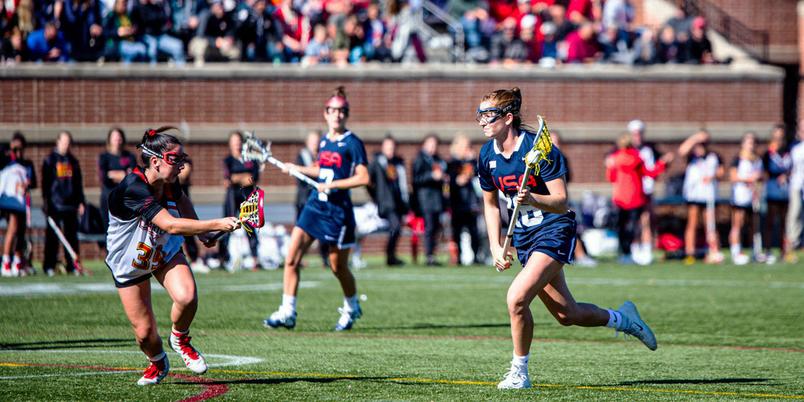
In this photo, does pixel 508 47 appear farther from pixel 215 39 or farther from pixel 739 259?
pixel 739 259

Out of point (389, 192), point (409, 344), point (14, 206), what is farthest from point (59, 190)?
point (409, 344)

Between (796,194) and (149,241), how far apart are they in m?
19.8

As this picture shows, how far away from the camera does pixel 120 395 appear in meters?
7.56

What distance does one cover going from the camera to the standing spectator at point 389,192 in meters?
21.5

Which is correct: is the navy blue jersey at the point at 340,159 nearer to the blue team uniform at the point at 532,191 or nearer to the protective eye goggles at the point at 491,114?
the blue team uniform at the point at 532,191

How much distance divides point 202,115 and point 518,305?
56.8 feet

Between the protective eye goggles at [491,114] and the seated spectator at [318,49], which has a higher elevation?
the seated spectator at [318,49]

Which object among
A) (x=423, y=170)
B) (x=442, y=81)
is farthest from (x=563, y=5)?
(x=423, y=170)

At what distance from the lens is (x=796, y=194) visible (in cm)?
2523

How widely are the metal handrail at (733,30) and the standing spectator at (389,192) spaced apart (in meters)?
11.1

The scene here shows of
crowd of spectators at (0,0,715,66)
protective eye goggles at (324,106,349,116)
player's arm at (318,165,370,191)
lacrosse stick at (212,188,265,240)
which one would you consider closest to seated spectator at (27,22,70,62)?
crowd of spectators at (0,0,715,66)

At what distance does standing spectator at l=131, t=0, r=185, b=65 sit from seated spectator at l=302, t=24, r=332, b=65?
2.59m

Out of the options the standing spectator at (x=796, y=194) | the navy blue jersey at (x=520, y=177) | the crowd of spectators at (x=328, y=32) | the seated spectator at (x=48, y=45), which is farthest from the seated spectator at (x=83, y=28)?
the navy blue jersey at (x=520, y=177)

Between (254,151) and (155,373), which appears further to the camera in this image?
(254,151)
